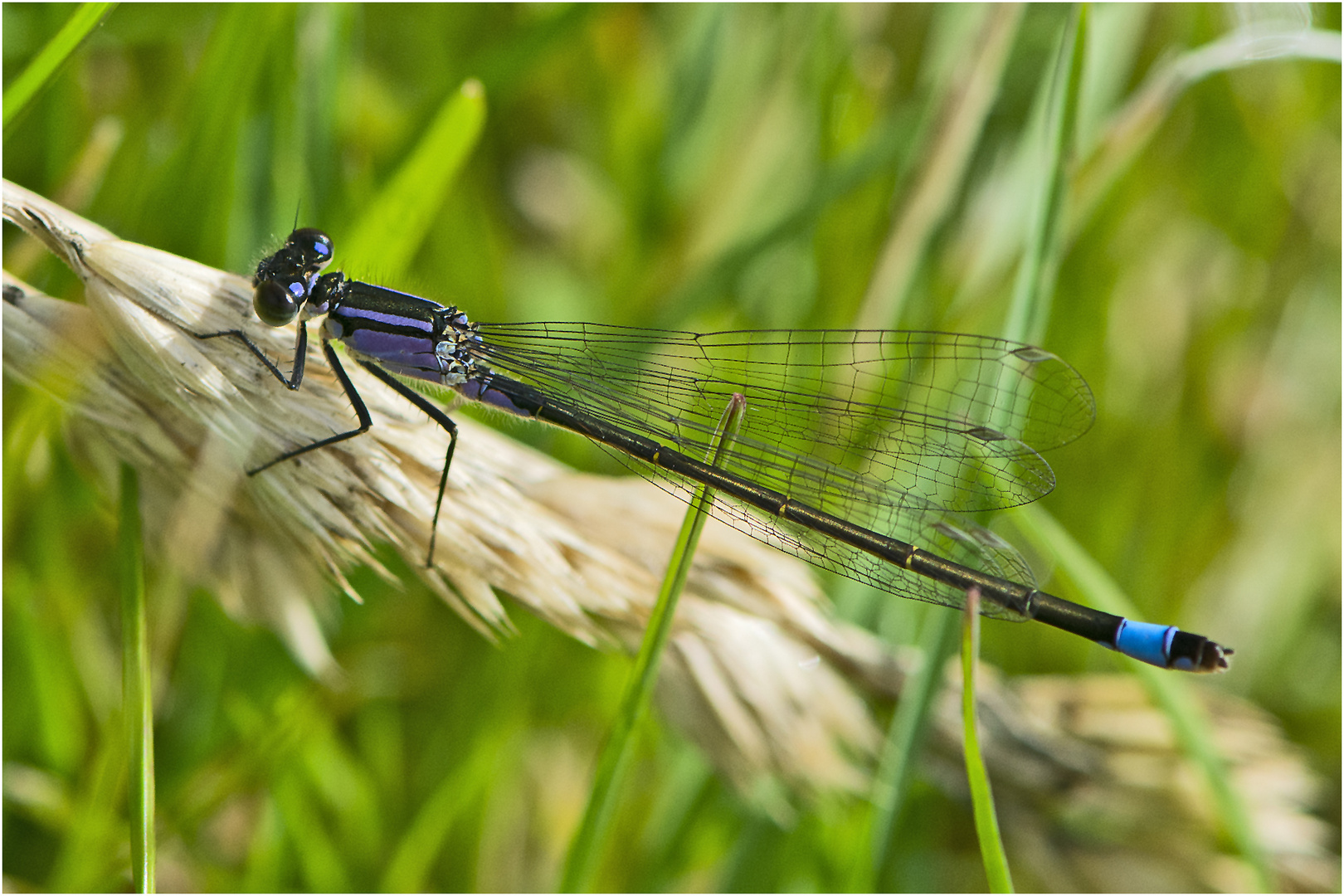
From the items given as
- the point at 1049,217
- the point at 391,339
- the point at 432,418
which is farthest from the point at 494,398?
the point at 1049,217

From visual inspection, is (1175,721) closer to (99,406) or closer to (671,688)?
(671,688)

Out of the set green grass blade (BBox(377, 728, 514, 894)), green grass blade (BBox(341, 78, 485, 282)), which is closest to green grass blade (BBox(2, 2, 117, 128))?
green grass blade (BBox(341, 78, 485, 282))

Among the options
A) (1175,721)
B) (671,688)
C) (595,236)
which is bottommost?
(671,688)

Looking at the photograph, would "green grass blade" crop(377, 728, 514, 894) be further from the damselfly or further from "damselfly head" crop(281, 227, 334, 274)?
"damselfly head" crop(281, 227, 334, 274)

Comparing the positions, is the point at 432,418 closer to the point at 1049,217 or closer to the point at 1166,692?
the point at 1049,217

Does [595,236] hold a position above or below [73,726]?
above

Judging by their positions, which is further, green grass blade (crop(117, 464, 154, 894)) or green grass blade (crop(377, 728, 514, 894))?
green grass blade (crop(377, 728, 514, 894))

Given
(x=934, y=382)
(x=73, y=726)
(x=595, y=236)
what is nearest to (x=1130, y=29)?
(x=934, y=382)
